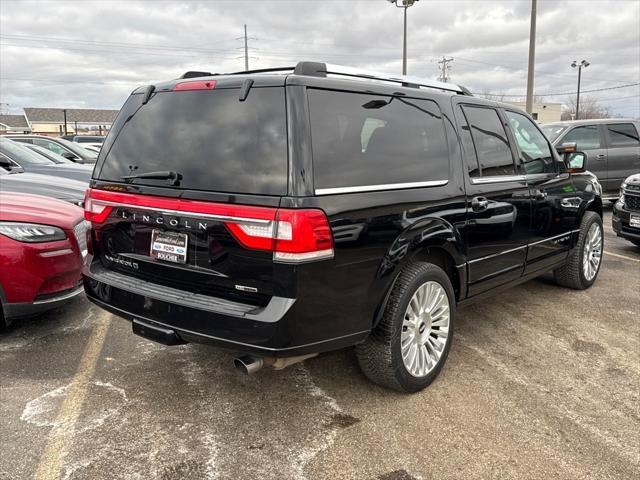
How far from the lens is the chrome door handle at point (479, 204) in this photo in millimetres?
3552

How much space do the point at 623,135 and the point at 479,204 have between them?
9238mm

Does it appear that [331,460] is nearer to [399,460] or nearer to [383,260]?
[399,460]

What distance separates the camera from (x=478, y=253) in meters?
3.68

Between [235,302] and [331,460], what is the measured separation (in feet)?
3.12

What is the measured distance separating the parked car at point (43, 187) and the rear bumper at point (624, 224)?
22.8 feet

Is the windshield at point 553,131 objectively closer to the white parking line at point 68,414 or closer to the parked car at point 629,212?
the parked car at point 629,212

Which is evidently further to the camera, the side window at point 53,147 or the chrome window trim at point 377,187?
the side window at point 53,147

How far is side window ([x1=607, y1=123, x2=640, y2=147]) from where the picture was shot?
1077 centimetres

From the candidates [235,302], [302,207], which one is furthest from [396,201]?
[235,302]

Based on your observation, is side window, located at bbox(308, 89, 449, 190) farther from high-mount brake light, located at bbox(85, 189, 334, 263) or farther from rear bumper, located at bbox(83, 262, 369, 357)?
rear bumper, located at bbox(83, 262, 369, 357)

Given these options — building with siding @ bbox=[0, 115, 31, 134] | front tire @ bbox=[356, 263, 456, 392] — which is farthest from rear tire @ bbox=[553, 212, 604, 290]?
building with siding @ bbox=[0, 115, 31, 134]

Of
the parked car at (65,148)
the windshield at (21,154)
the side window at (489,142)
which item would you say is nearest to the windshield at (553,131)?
the side window at (489,142)

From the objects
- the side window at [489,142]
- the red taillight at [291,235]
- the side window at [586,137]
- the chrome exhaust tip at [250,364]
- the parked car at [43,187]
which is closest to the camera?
the red taillight at [291,235]

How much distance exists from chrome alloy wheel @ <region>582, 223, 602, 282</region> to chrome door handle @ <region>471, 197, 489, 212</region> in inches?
89.3
